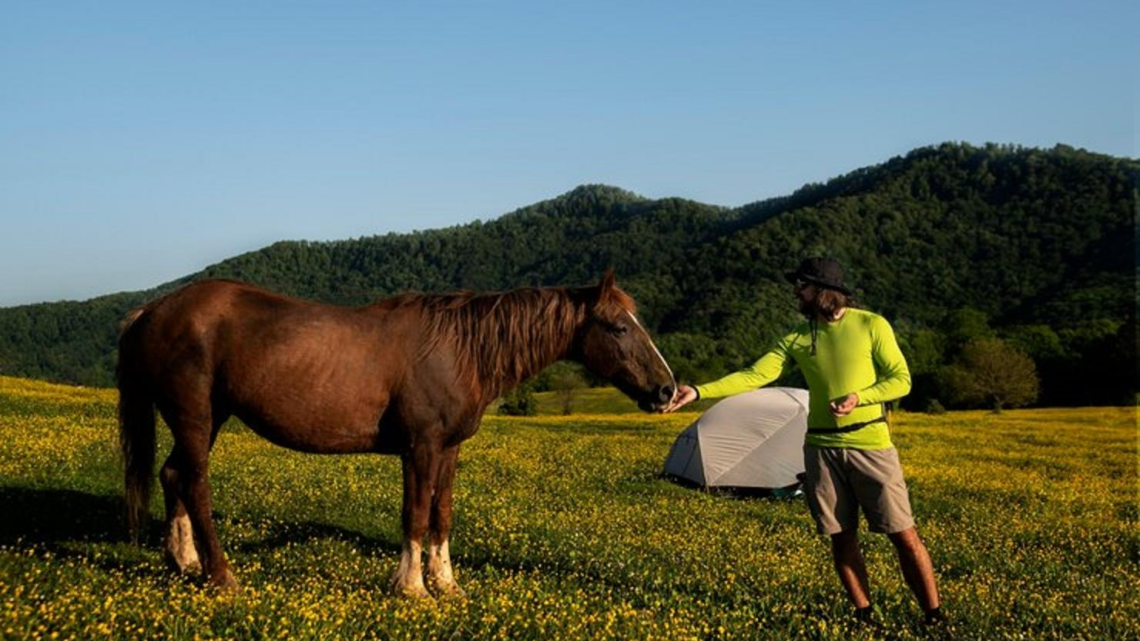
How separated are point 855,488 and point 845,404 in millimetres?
914

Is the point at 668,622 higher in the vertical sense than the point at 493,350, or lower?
lower

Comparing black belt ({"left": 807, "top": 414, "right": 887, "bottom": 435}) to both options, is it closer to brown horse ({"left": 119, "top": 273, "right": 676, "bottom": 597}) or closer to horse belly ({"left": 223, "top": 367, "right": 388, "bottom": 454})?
brown horse ({"left": 119, "top": 273, "right": 676, "bottom": 597})

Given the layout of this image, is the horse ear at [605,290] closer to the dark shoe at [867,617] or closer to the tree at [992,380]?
the dark shoe at [867,617]

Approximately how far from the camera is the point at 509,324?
802cm

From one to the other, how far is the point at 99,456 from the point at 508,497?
7141 millimetres

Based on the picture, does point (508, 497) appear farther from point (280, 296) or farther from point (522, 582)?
point (280, 296)

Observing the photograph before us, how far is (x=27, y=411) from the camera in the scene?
23.0 metres

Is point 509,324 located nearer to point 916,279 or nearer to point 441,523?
point 441,523

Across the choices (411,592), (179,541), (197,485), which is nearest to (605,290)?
(411,592)

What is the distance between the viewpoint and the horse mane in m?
7.88

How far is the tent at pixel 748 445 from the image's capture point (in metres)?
19.8

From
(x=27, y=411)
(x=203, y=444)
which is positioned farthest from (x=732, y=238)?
(x=203, y=444)

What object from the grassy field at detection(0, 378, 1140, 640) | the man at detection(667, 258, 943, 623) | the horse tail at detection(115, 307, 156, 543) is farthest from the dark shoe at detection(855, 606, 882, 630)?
the horse tail at detection(115, 307, 156, 543)

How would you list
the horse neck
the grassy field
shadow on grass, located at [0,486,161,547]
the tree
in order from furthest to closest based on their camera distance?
1. the tree
2. shadow on grass, located at [0,486,161,547]
3. the horse neck
4. the grassy field
